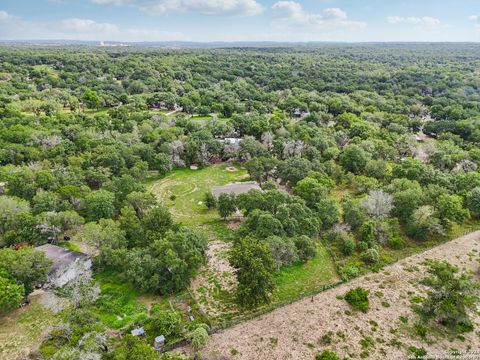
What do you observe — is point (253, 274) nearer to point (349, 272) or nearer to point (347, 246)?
point (349, 272)

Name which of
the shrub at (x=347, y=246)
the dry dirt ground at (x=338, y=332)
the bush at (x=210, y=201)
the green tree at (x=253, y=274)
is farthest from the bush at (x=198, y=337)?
the bush at (x=210, y=201)

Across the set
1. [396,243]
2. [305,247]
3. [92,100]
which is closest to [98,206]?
[305,247]

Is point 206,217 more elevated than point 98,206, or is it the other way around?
point 98,206

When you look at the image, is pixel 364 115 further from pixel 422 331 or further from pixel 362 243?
pixel 422 331

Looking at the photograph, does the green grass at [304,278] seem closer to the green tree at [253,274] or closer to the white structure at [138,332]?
the green tree at [253,274]

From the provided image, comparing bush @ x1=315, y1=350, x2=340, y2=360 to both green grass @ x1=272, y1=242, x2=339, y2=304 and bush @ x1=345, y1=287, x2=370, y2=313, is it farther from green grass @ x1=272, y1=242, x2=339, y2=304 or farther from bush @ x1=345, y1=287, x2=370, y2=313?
green grass @ x1=272, y1=242, x2=339, y2=304

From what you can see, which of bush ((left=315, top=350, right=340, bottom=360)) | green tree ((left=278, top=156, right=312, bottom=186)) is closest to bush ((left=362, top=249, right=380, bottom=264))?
bush ((left=315, top=350, right=340, bottom=360))
